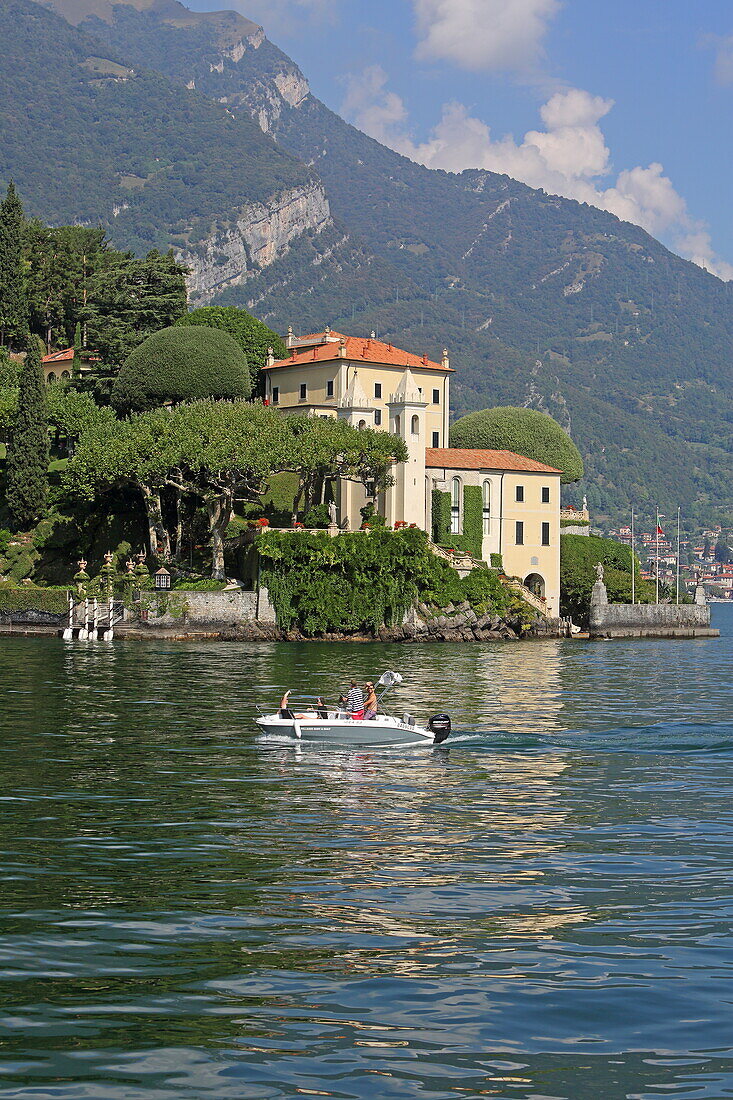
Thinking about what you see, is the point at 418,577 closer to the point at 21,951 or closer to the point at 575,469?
the point at 575,469

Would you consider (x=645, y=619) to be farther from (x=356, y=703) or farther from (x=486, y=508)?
(x=356, y=703)

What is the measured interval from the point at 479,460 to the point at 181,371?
68.7 ft

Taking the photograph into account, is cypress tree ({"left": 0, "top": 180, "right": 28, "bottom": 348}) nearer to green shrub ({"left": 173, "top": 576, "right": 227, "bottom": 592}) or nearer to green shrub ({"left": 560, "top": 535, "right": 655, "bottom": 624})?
green shrub ({"left": 173, "top": 576, "right": 227, "bottom": 592})

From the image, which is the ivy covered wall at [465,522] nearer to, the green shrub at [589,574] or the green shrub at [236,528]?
the green shrub at [589,574]

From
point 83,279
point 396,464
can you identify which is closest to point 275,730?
point 396,464

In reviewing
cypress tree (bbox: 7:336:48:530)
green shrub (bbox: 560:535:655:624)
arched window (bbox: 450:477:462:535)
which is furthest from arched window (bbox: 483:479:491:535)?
cypress tree (bbox: 7:336:48:530)

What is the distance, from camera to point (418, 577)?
83125 millimetres

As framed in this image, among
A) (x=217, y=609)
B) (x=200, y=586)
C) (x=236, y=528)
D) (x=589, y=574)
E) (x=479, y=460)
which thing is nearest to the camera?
(x=217, y=609)

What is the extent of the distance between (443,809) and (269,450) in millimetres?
55697

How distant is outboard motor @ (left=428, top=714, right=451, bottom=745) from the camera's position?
117 feet

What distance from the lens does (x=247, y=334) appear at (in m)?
112

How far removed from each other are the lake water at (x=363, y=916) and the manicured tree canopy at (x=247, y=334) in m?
73.3

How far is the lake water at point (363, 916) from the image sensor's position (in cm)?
1398

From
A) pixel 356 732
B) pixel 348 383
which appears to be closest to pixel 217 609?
pixel 348 383
